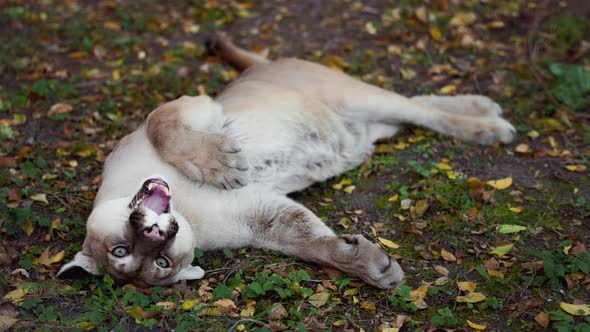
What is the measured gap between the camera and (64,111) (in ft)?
21.6

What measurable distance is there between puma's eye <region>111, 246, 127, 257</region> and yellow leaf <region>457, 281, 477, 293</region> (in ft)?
6.65

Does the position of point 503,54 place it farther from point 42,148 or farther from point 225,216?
point 42,148

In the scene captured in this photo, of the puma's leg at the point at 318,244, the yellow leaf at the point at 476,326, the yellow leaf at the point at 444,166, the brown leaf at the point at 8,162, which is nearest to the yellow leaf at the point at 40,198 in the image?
the brown leaf at the point at 8,162

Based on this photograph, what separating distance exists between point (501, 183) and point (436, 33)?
2917 millimetres

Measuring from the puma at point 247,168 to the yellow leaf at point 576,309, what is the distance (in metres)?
0.94

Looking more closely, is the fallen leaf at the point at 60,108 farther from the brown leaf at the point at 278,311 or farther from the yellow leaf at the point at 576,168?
the yellow leaf at the point at 576,168

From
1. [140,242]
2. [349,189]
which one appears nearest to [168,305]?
[140,242]

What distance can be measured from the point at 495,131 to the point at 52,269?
3679 millimetres

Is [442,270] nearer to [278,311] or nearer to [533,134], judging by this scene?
[278,311]

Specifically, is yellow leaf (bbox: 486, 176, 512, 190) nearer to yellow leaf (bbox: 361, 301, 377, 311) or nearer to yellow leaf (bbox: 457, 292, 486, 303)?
yellow leaf (bbox: 457, 292, 486, 303)

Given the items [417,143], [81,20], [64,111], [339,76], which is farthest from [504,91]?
[81,20]

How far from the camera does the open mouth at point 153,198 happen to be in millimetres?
4152

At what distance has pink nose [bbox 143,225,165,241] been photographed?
3928 millimetres

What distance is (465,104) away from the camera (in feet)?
20.4
